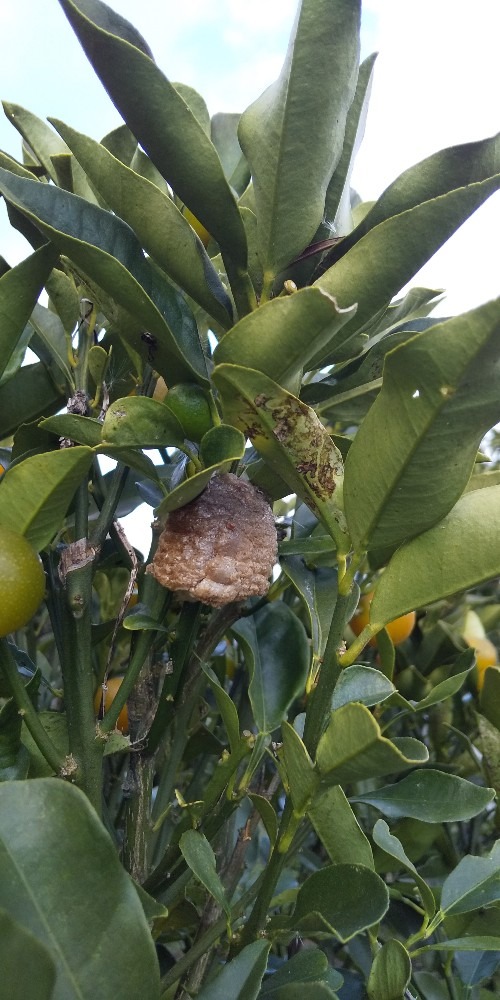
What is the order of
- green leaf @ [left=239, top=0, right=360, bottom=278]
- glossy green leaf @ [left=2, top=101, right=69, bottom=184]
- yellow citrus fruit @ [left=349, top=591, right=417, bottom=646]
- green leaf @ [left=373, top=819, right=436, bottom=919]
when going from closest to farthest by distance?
green leaf @ [left=239, top=0, right=360, bottom=278], green leaf @ [left=373, top=819, right=436, bottom=919], glossy green leaf @ [left=2, top=101, right=69, bottom=184], yellow citrus fruit @ [left=349, top=591, right=417, bottom=646]

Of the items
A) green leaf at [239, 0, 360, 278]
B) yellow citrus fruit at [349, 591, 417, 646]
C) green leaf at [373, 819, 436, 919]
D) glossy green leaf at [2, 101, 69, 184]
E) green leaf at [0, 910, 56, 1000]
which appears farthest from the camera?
yellow citrus fruit at [349, 591, 417, 646]

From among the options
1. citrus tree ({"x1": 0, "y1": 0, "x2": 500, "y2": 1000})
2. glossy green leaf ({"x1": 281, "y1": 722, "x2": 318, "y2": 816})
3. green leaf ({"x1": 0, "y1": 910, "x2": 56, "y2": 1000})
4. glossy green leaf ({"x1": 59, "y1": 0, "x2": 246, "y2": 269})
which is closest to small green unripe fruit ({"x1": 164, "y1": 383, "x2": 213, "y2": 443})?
citrus tree ({"x1": 0, "y1": 0, "x2": 500, "y2": 1000})

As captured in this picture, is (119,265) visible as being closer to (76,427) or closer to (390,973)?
(76,427)

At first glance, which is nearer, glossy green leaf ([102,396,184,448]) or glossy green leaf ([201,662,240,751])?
glossy green leaf ([102,396,184,448])

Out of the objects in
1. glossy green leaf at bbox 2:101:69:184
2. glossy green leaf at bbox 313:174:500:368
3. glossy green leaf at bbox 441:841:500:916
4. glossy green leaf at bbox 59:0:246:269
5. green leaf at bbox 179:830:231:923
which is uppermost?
glossy green leaf at bbox 2:101:69:184

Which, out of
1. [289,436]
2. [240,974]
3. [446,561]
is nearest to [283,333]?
[289,436]

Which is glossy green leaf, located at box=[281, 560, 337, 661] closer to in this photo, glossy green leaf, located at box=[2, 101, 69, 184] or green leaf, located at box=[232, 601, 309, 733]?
green leaf, located at box=[232, 601, 309, 733]

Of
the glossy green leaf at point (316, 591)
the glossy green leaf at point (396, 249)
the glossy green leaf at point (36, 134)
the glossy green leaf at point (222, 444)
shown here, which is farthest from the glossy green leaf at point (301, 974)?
the glossy green leaf at point (36, 134)
